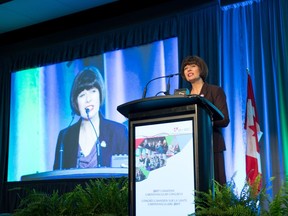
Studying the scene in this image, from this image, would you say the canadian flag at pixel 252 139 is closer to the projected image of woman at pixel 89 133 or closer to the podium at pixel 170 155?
the projected image of woman at pixel 89 133

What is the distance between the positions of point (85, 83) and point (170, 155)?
12.4 ft

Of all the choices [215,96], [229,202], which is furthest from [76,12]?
[229,202]

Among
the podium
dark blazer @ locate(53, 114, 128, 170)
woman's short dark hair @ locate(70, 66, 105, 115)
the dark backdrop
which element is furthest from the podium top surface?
woman's short dark hair @ locate(70, 66, 105, 115)

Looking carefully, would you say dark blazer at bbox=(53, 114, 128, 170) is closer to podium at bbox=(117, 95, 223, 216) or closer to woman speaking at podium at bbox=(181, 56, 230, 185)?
woman speaking at podium at bbox=(181, 56, 230, 185)

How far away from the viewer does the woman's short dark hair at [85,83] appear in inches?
199

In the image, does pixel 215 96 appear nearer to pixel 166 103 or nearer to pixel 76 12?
pixel 166 103

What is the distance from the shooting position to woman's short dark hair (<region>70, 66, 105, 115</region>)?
16.6ft

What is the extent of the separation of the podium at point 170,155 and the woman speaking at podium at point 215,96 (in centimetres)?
67

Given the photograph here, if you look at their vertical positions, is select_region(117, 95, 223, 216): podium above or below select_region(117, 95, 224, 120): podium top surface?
below

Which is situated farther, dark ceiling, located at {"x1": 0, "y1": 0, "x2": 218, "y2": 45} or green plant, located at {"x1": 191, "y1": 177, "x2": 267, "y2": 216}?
dark ceiling, located at {"x1": 0, "y1": 0, "x2": 218, "y2": 45}

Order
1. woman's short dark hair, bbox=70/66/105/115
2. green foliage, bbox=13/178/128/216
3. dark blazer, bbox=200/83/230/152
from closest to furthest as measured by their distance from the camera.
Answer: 1. green foliage, bbox=13/178/128/216
2. dark blazer, bbox=200/83/230/152
3. woman's short dark hair, bbox=70/66/105/115

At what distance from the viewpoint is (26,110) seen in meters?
5.74

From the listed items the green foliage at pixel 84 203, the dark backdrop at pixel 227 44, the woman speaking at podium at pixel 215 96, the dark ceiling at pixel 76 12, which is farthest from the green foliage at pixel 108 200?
the dark ceiling at pixel 76 12

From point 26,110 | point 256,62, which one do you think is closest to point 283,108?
point 256,62
